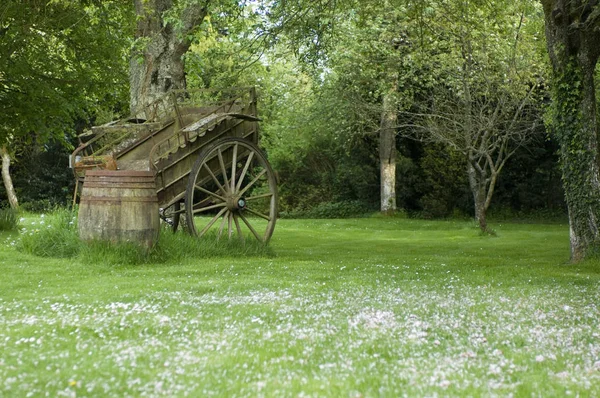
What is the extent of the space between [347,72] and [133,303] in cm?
2306

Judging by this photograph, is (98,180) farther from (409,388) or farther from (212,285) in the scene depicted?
(409,388)

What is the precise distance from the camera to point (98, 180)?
12.3 meters

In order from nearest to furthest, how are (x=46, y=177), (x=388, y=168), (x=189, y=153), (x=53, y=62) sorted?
(x=189, y=153), (x=53, y=62), (x=388, y=168), (x=46, y=177)

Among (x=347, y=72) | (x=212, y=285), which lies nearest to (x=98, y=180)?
(x=212, y=285)

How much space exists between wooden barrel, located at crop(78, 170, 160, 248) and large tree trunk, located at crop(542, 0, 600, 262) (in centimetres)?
780

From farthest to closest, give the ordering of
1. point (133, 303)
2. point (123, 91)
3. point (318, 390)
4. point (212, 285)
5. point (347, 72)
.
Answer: point (347, 72) → point (123, 91) → point (212, 285) → point (133, 303) → point (318, 390)

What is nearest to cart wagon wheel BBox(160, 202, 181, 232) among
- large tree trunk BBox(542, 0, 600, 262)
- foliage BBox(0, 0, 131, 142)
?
large tree trunk BBox(542, 0, 600, 262)

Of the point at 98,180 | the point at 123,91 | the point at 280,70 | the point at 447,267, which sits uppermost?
the point at 280,70

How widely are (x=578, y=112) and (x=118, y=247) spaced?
28.5 feet

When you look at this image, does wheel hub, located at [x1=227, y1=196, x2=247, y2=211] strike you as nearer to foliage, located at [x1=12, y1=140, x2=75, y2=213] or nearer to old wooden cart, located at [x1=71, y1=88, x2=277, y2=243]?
old wooden cart, located at [x1=71, y1=88, x2=277, y2=243]

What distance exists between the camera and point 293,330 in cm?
632

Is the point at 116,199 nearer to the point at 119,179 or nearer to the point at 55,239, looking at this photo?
the point at 119,179

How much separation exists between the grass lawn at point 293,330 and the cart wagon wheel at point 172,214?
187 cm

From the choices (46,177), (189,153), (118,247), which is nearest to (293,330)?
(118,247)
